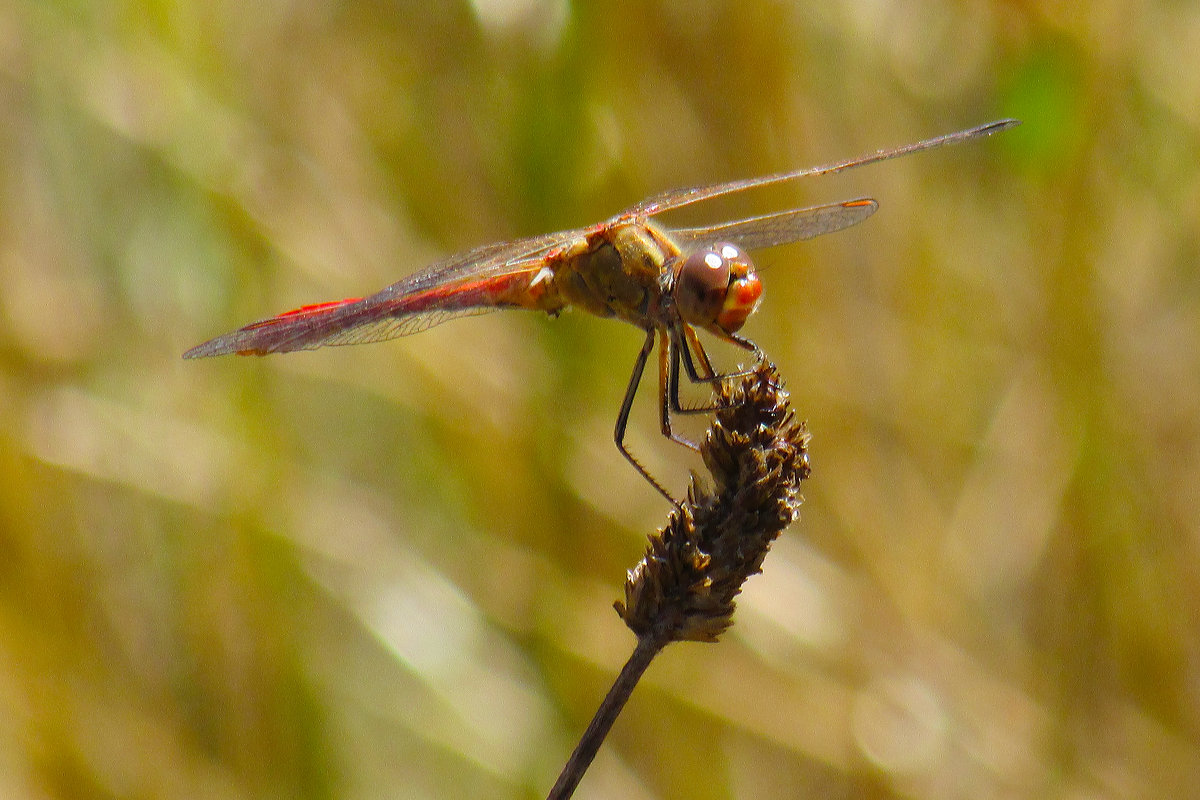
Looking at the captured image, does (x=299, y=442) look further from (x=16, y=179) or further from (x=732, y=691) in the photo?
(x=732, y=691)

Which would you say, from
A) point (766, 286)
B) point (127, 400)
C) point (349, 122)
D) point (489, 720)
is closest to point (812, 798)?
point (489, 720)

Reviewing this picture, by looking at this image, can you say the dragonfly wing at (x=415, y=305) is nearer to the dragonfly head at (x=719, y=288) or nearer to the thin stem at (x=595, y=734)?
the dragonfly head at (x=719, y=288)

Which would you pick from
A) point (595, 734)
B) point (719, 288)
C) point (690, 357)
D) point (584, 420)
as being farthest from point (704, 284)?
point (595, 734)

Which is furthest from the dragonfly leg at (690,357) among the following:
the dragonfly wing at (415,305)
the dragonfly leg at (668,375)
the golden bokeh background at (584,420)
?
the golden bokeh background at (584,420)

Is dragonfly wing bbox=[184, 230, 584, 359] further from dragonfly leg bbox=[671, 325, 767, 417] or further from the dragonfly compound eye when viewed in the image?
the dragonfly compound eye

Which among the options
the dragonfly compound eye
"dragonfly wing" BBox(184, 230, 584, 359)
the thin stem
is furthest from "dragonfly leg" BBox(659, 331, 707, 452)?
the thin stem

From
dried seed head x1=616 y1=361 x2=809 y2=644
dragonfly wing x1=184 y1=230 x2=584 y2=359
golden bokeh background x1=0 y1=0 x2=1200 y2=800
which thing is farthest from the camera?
golden bokeh background x1=0 y1=0 x2=1200 y2=800
